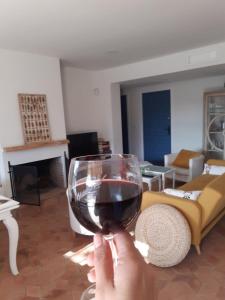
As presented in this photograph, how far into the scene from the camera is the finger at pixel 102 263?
1.67 ft

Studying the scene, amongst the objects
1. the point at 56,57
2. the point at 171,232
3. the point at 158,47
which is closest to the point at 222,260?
the point at 171,232

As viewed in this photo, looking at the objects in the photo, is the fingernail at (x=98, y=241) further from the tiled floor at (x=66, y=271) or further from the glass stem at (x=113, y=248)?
the tiled floor at (x=66, y=271)

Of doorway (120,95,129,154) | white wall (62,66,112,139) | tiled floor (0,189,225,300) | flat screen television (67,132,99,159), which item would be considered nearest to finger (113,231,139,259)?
tiled floor (0,189,225,300)

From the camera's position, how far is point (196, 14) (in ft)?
8.27

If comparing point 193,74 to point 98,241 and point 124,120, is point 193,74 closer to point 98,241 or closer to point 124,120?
point 124,120

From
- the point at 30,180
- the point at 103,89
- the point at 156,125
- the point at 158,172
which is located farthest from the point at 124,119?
the point at 30,180

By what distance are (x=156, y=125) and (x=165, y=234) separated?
4320 millimetres

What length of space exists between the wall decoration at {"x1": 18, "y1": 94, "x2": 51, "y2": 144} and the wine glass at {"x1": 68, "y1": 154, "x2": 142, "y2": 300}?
11.3ft

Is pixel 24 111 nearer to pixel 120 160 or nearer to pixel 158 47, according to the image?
pixel 158 47

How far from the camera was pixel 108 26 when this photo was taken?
274cm

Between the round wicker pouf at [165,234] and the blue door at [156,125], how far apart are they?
404 cm

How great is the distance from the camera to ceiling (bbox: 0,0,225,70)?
2246 millimetres

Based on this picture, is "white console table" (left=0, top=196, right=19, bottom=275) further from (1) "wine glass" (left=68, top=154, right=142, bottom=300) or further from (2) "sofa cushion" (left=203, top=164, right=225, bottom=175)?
(2) "sofa cushion" (left=203, top=164, right=225, bottom=175)

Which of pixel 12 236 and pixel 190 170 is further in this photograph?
pixel 190 170
